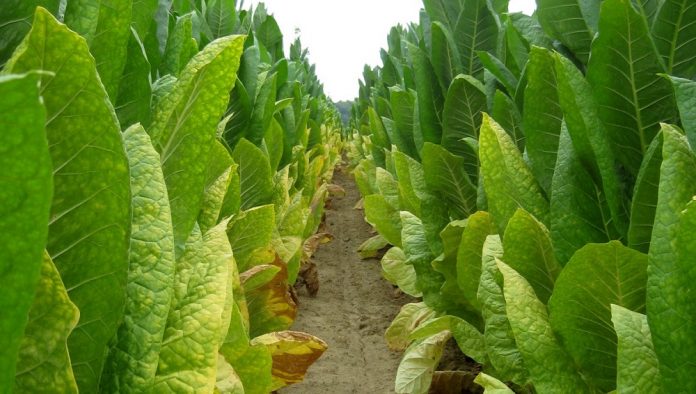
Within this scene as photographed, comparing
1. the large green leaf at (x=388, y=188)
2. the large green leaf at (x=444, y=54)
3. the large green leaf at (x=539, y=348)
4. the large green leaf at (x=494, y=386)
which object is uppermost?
the large green leaf at (x=444, y=54)

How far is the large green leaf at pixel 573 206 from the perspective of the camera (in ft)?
5.30

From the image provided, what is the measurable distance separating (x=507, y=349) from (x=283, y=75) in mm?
2455

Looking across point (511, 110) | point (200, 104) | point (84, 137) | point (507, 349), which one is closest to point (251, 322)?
point (507, 349)

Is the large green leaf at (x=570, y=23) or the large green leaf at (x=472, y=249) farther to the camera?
the large green leaf at (x=472, y=249)

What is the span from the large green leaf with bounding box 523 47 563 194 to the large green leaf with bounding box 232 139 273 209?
1.13m

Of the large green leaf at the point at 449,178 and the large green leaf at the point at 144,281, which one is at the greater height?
the large green leaf at the point at 449,178

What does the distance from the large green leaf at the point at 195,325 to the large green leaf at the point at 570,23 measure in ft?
3.78

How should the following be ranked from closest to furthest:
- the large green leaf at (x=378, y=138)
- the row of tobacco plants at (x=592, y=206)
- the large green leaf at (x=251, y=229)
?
the row of tobacco plants at (x=592, y=206)
the large green leaf at (x=251, y=229)
the large green leaf at (x=378, y=138)

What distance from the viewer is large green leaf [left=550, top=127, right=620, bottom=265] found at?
1615mm

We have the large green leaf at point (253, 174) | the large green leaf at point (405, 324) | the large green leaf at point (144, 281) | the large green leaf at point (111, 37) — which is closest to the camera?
the large green leaf at point (144, 281)

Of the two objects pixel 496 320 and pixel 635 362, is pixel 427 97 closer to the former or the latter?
pixel 496 320

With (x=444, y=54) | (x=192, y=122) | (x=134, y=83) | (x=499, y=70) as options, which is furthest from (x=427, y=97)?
(x=192, y=122)

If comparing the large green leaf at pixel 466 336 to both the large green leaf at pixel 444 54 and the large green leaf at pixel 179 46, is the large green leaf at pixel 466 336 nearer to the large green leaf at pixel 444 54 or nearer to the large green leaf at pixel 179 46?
the large green leaf at pixel 444 54

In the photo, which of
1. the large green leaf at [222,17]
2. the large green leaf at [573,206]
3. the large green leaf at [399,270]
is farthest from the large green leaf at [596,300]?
the large green leaf at [222,17]
